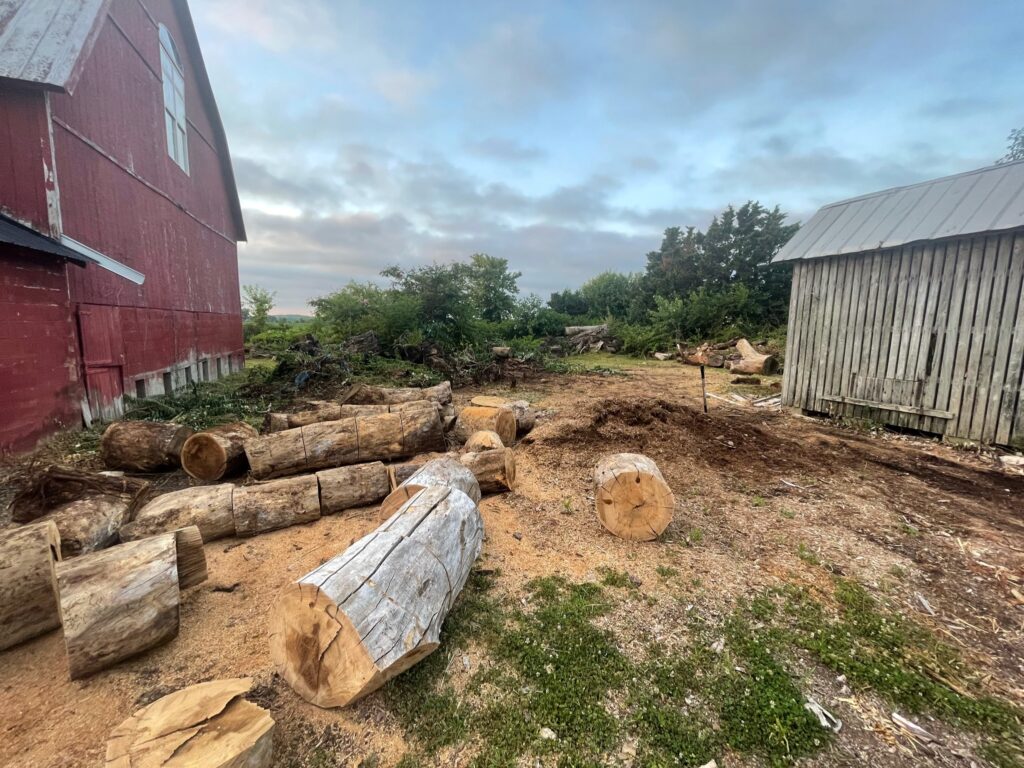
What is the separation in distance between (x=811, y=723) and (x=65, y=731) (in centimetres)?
340

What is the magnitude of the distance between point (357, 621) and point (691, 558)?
257cm

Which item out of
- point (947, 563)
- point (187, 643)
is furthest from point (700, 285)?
point (187, 643)

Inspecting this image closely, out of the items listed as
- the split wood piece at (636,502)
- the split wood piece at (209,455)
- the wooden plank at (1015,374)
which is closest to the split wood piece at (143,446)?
the split wood piece at (209,455)

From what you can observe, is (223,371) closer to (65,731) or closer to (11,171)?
(11,171)

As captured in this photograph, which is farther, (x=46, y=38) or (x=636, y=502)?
(x=46, y=38)

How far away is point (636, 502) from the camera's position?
349 cm

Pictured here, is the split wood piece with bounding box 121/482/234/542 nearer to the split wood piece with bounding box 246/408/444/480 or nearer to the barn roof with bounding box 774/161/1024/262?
the split wood piece with bounding box 246/408/444/480

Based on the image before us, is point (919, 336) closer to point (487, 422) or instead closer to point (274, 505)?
point (487, 422)

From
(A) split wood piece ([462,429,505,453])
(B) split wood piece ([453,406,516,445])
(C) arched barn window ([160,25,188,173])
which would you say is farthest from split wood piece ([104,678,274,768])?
(C) arched barn window ([160,25,188,173])

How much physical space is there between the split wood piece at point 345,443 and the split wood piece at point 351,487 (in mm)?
679

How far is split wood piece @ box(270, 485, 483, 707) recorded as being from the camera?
183cm

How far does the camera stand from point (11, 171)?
5188 mm

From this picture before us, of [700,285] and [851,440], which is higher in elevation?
[700,285]

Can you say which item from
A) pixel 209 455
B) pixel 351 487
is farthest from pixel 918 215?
pixel 209 455
